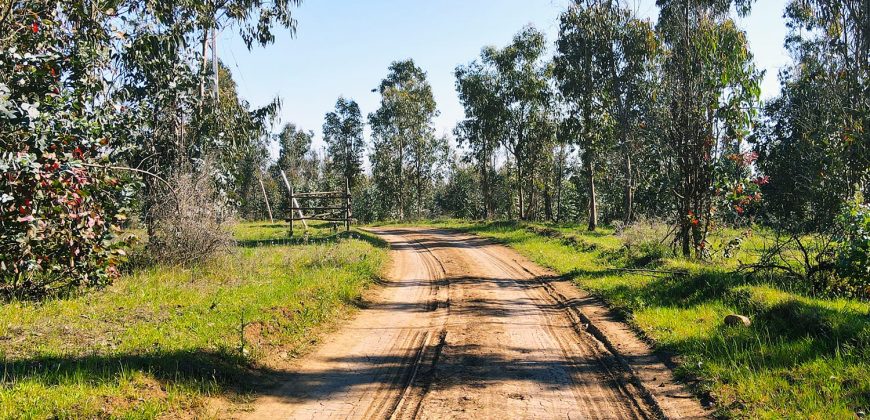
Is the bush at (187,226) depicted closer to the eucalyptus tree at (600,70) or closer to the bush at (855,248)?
the bush at (855,248)

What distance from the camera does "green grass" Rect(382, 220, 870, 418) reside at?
5109mm

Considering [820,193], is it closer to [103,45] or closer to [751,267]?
[751,267]

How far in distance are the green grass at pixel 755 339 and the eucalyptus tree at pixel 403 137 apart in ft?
125

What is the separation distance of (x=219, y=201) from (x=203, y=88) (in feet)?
10.2

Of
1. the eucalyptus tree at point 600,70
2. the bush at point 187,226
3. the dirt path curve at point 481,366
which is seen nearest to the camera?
the dirt path curve at point 481,366

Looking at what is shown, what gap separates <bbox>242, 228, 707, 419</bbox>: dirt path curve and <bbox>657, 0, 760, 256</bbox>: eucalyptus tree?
4875 millimetres

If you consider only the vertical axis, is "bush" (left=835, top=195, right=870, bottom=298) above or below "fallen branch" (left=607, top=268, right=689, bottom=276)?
above

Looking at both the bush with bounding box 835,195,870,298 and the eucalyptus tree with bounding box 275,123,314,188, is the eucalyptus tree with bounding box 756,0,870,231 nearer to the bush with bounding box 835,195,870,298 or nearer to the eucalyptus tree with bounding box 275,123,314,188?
the bush with bounding box 835,195,870,298

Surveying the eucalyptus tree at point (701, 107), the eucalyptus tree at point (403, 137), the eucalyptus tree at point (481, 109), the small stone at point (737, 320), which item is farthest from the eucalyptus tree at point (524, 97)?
the small stone at point (737, 320)

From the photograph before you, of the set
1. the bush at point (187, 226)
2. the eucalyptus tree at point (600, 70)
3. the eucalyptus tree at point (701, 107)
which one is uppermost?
the eucalyptus tree at point (600, 70)

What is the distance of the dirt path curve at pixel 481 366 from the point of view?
17.2 feet

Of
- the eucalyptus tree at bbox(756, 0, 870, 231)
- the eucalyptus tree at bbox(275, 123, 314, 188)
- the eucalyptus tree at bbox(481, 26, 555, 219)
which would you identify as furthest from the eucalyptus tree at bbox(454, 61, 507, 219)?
the eucalyptus tree at bbox(275, 123, 314, 188)

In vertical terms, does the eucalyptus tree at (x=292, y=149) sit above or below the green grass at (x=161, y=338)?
above

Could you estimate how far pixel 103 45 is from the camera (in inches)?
365
